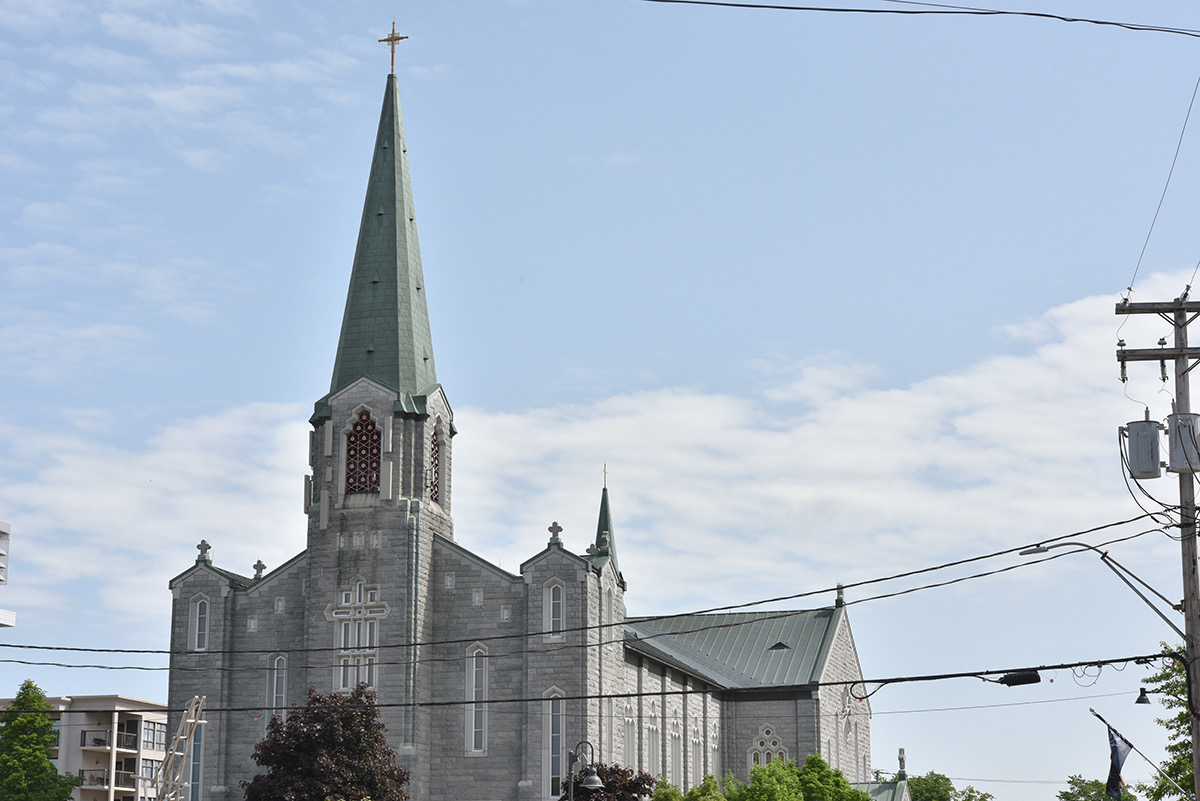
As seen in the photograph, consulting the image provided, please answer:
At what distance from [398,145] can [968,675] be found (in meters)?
43.7

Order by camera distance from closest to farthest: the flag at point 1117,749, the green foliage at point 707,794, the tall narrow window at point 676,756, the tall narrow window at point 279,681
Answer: the flag at point 1117,749 < the green foliage at point 707,794 < the tall narrow window at point 279,681 < the tall narrow window at point 676,756

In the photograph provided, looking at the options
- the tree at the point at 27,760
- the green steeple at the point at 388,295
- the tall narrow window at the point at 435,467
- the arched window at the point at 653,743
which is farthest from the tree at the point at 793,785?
the tree at the point at 27,760

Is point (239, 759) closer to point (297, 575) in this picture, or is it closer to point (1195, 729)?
point (297, 575)

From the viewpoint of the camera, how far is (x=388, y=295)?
66.8 m

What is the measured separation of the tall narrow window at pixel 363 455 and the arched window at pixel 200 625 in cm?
743

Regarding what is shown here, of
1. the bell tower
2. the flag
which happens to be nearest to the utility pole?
the flag

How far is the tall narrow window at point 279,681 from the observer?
2483 inches

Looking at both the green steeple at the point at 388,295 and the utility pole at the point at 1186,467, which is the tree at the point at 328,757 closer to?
the green steeple at the point at 388,295

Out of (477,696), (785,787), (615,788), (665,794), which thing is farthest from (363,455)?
(785,787)

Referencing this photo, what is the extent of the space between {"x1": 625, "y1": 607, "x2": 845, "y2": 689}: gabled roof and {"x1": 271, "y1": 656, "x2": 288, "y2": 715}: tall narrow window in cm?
2513

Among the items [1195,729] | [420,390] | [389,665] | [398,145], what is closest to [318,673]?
[389,665]

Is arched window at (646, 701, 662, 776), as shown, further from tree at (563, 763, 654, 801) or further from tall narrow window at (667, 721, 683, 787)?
tree at (563, 763, 654, 801)

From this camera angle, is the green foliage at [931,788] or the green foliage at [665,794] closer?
the green foliage at [665,794]

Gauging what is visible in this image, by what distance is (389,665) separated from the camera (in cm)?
6153
